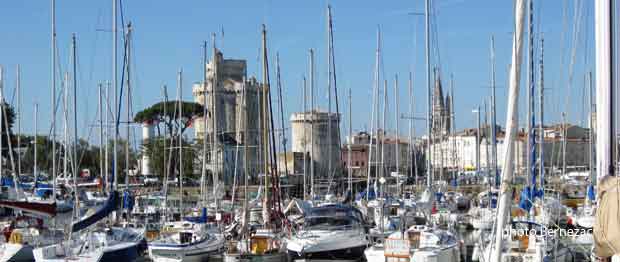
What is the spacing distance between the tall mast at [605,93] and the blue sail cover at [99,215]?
48.9ft

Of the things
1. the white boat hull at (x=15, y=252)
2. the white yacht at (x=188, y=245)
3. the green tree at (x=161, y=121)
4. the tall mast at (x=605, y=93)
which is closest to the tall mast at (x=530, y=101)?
the tall mast at (x=605, y=93)

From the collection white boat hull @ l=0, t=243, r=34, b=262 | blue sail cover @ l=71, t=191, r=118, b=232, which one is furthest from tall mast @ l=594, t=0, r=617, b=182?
white boat hull @ l=0, t=243, r=34, b=262

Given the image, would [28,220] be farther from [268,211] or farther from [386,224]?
[386,224]

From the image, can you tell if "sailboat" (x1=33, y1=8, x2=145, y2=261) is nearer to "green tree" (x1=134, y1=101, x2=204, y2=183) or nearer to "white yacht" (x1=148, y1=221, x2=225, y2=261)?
"white yacht" (x1=148, y1=221, x2=225, y2=261)

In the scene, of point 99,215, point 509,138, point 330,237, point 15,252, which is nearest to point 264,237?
point 330,237

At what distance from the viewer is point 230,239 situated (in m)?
23.7

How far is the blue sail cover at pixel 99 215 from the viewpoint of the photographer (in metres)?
21.3

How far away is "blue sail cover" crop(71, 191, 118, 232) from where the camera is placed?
21281 mm

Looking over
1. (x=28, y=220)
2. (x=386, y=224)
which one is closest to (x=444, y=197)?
(x=386, y=224)

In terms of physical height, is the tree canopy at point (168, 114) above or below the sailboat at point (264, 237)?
above

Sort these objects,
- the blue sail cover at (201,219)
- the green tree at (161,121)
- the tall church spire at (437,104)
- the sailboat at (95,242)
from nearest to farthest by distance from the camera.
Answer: the sailboat at (95,242), the blue sail cover at (201,219), the tall church spire at (437,104), the green tree at (161,121)

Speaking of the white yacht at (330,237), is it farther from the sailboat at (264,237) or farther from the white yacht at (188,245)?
the white yacht at (188,245)

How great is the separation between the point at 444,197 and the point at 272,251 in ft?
61.6

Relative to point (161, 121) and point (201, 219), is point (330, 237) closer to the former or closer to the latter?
point (201, 219)
